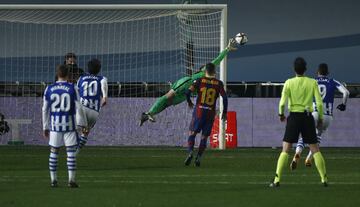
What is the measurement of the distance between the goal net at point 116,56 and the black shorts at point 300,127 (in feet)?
42.4

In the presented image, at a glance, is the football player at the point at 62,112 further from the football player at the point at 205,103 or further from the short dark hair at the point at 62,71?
the football player at the point at 205,103

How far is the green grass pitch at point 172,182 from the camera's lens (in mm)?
13047

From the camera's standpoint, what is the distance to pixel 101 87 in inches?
816

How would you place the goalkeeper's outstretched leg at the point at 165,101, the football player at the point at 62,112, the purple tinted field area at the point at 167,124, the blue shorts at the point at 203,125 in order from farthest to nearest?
the purple tinted field area at the point at 167,124 < the goalkeeper's outstretched leg at the point at 165,101 < the blue shorts at the point at 203,125 < the football player at the point at 62,112

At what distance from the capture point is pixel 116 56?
103 ft

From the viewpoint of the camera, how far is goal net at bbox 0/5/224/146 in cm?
2959

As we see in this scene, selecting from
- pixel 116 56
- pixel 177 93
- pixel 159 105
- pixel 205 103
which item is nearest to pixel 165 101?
pixel 159 105

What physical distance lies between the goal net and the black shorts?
12918 millimetres

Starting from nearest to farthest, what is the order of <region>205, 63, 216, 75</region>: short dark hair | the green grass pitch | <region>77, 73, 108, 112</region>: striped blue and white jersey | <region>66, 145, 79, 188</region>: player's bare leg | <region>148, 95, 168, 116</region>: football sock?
1. the green grass pitch
2. <region>66, 145, 79, 188</region>: player's bare leg
3. <region>205, 63, 216, 75</region>: short dark hair
4. <region>77, 73, 108, 112</region>: striped blue and white jersey
5. <region>148, 95, 168, 116</region>: football sock

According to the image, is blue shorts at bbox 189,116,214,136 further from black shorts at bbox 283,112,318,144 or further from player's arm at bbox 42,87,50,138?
player's arm at bbox 42,87,50,138

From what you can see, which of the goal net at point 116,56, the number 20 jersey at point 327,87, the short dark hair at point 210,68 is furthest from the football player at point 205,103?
the goal net at point 116,56

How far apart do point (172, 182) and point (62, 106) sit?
6.98 ft

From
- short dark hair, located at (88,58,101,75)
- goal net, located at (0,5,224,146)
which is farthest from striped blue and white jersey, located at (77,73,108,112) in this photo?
goal net, located at (0,5,224,146)

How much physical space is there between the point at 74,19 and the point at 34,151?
5.92 meters
